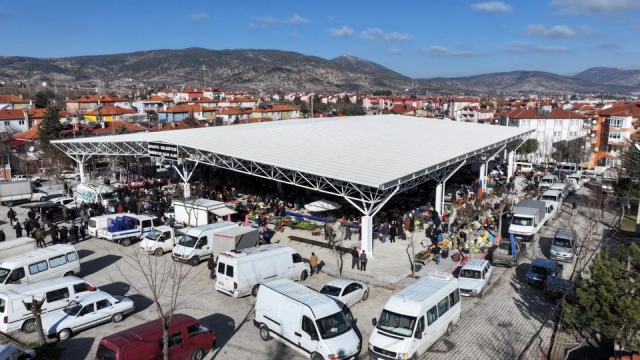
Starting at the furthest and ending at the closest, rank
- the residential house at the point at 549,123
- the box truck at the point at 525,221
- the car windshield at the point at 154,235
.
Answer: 1. the residential house at the point at 549,123
2. the box truck at the point at 525,221
3. the car windshield at the point at 154,235

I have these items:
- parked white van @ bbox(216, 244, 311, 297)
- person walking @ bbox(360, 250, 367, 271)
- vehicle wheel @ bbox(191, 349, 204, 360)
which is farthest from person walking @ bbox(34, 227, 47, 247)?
person walking @ bbox(360, 250, 367, 271)

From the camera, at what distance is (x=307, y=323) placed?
Result: 10328 millimetres

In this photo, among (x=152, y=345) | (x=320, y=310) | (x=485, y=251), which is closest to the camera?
(x=152, y=345)

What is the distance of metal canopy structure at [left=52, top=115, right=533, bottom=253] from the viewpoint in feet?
59.1

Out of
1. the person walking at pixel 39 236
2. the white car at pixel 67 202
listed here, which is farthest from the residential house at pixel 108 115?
the person walking at pixel 39 236

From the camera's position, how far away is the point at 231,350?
11.1 meters

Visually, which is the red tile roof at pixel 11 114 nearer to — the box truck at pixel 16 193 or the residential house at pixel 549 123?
the box truck at pixel 16 193

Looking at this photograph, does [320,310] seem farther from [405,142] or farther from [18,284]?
[405,142]

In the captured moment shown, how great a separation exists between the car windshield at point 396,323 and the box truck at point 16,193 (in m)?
25.7

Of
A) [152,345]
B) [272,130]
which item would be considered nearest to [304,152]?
[272,130]

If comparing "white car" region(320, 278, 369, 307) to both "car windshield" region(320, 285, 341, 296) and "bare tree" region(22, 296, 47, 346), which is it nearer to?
"car windshield" region(320, 285, 341, 296)

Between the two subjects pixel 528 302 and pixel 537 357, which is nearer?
pixel 537 357

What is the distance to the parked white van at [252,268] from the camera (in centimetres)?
1392

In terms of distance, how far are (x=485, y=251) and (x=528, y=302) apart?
5.12 m
